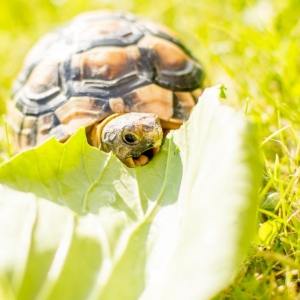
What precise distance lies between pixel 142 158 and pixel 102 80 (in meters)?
0.53

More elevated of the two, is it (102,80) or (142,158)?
(102,80)

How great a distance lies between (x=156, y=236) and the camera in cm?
152

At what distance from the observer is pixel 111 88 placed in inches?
91.9

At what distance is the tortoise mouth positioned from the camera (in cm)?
206

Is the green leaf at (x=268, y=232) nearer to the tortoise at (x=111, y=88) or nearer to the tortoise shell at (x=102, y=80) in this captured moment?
the tortoise at (x=111, y=88)

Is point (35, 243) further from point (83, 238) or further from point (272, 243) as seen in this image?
point (272, 243)

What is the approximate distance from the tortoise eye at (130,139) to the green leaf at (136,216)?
227mm

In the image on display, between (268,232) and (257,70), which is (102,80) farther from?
(257,70)

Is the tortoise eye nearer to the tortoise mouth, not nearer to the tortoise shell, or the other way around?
the tortoise mouth

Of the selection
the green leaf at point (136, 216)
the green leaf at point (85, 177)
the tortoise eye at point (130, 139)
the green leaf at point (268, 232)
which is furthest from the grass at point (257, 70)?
the tortoise eye at point (130, 139)

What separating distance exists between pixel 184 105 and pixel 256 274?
110 cm

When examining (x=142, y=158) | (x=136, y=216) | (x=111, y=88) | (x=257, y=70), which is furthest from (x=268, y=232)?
(x=257, y=70)

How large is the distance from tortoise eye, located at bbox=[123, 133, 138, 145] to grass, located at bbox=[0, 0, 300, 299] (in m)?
0.51

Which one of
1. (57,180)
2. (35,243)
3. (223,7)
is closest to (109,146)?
(57,180)
